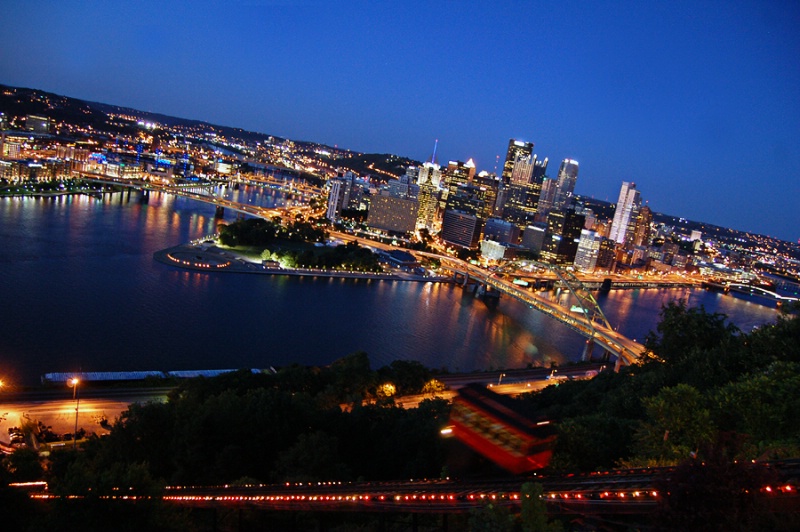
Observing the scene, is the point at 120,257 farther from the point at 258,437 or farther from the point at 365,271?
the point at 258,437

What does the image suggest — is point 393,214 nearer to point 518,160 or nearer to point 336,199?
point 336,199

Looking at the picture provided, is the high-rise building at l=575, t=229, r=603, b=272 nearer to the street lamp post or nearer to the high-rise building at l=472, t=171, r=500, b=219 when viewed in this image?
the high-rise building at l=472, t=171, r=500, b=219

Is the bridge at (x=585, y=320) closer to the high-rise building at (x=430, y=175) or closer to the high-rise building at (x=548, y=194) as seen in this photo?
the high-rise building at (x=430, y=175)

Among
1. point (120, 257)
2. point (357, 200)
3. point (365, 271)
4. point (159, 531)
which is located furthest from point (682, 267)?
point (159, 531)

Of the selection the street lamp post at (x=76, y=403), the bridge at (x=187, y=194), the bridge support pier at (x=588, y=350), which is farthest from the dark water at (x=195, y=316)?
the bridge at (x=187, y=194)

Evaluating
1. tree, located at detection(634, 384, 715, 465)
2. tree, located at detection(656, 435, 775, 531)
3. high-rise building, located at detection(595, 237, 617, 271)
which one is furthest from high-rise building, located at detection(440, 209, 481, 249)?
tree, located at detection(656, 435, 775, 531)

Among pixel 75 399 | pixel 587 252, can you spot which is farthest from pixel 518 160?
pixel 75 399
